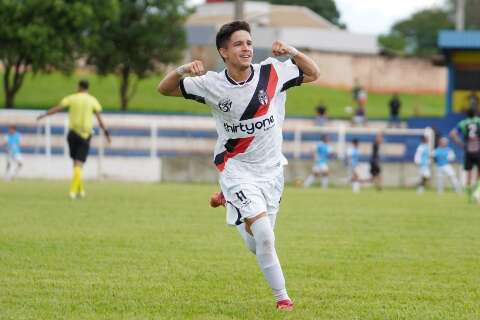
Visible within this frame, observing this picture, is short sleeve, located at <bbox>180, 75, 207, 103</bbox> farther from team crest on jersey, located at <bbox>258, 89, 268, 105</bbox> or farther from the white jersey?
team crest on jersey, located at <bbox>258, 89, 268, 105</bbox>

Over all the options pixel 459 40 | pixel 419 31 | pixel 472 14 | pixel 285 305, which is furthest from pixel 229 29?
pixel 419 31

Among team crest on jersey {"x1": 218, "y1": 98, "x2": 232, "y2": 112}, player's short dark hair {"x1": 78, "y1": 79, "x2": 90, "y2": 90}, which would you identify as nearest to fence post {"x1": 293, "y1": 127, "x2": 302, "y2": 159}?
player's short dark hair {"x1": 78, "y1": 79, "x2": 90, "y2": 90}

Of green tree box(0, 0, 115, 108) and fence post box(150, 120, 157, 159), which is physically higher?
green tree box(0, 0, 115, 108)

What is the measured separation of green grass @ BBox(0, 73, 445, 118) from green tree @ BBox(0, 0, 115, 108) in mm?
10426

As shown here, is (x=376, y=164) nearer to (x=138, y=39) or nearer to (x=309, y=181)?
(x=309, y=181)

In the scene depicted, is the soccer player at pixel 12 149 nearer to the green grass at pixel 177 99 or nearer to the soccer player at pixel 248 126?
the soccer player at pixel 248 126

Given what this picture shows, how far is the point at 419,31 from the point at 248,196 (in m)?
106

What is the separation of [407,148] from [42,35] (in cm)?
1867

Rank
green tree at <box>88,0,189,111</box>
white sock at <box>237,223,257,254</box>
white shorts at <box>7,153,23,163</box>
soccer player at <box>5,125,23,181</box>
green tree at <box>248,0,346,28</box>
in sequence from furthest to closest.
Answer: green tree at <box>248,0,346,28</box> → green tree at <box>88,0,189,111</box> → white shorts at <box>7,153,23,163</box> → soccer player at <box>5,125,23,181</box> → white sock at <box>237,223,257,254</box>

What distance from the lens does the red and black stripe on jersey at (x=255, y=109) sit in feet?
25.5

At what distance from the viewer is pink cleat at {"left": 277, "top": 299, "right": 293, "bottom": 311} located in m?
7.64

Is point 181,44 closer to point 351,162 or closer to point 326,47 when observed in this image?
point 326,47

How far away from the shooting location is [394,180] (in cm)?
3253

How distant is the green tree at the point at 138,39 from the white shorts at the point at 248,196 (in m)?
46.0
